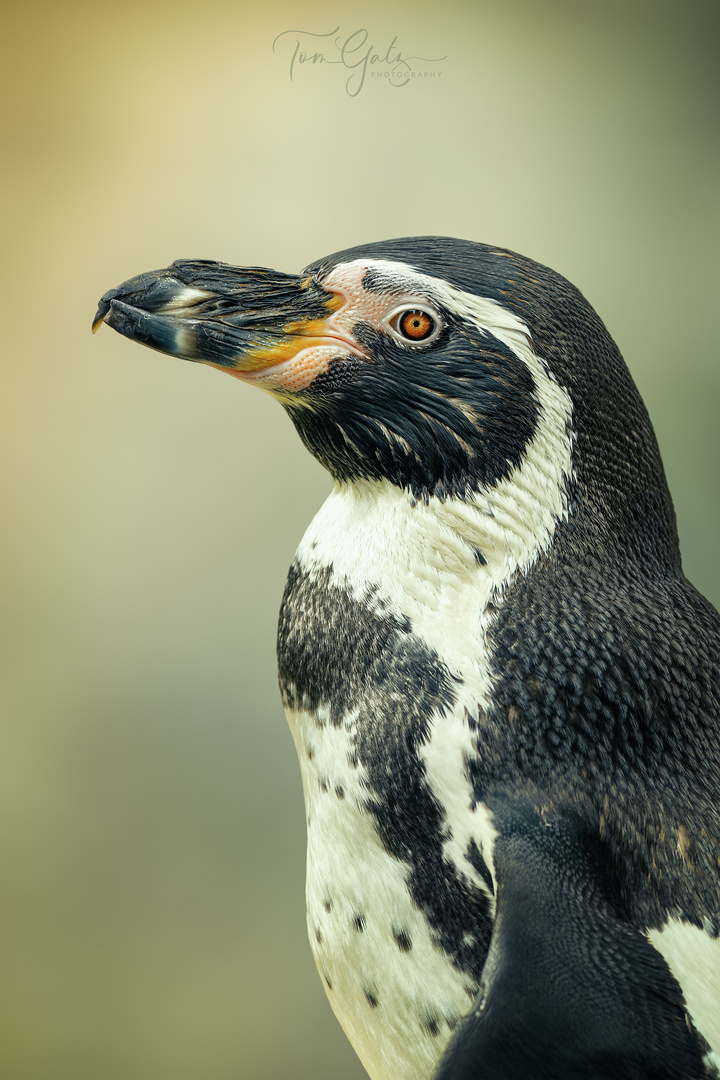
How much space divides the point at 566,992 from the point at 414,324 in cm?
51

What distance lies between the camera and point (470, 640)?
690mm

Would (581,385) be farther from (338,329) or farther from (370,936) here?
(370,936)

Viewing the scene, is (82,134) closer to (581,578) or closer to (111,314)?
Result: (111,314)

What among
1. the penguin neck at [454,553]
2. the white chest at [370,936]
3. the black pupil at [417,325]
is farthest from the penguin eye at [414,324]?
the white chest at [370,936]

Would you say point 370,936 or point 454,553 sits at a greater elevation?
point 454,553

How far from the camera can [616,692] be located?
67 cm

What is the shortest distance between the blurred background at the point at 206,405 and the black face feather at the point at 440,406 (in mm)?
751

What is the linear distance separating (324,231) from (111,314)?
2.49ft

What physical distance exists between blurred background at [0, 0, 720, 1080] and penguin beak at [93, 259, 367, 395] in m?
0.72

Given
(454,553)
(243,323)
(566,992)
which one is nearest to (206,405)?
(243,323)

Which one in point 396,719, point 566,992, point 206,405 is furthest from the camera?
point 206,405

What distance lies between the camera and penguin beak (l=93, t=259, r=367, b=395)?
0.73 meters

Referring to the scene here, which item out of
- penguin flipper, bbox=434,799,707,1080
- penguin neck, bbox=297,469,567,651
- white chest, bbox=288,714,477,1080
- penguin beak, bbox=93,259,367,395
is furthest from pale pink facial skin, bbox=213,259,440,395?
penguin flipper, bbox=434,799,707,1080

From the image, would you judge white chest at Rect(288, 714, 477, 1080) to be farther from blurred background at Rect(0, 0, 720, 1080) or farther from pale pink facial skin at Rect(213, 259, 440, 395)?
blurred background at Rect(0, 0, 720, 1080)
